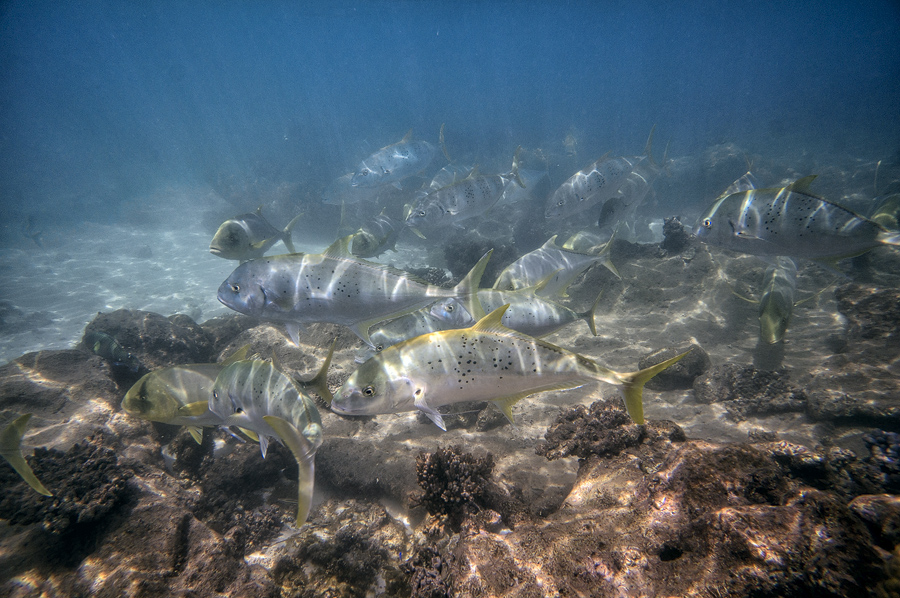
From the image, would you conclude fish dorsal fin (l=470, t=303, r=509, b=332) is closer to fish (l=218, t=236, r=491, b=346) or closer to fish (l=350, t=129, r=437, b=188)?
fish (l=218, t=236, r=491, b=346)

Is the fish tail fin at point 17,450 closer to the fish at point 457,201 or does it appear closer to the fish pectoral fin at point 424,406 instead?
the fish pectoral fin at point 424,406

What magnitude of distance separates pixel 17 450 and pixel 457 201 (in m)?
7.35

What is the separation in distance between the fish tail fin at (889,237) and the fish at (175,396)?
24.7ft

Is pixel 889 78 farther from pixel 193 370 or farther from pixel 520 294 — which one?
pixel 193 370

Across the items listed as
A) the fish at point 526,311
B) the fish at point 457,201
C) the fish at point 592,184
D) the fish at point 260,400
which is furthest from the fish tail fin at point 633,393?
the fish at point 592,184

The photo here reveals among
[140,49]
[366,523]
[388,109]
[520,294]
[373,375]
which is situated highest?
[140,49]

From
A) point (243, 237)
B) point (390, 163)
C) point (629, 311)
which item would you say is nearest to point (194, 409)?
point (243, 237)

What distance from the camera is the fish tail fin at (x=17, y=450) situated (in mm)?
2639

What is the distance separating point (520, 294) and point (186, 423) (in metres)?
4.53

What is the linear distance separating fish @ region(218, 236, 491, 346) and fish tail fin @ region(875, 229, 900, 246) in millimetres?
4619

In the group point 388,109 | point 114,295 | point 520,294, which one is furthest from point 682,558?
point 388,109

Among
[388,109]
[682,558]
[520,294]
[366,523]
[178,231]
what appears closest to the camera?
[682,558]

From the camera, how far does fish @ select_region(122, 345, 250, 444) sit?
3.43 meters

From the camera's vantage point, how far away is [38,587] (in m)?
2.70
